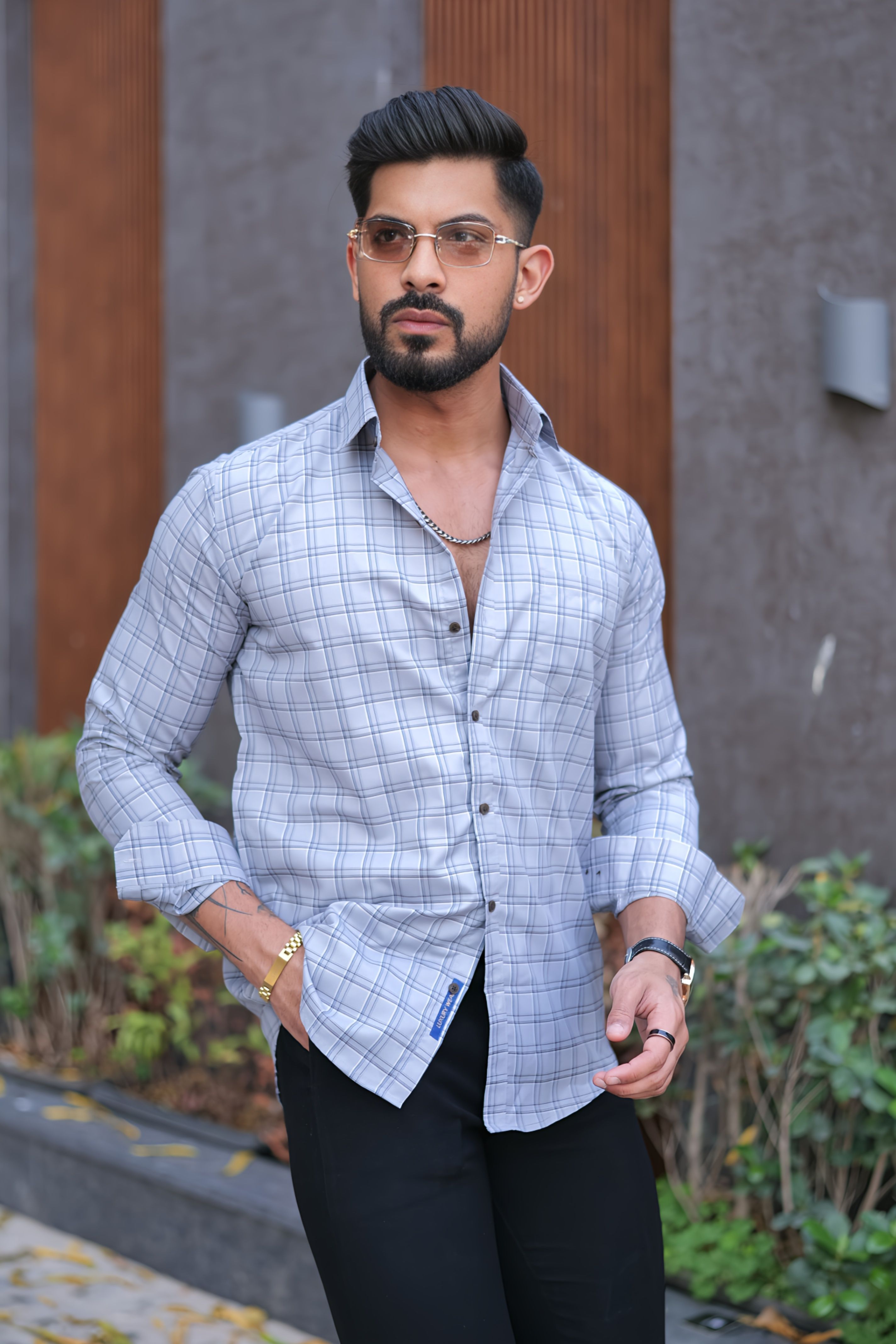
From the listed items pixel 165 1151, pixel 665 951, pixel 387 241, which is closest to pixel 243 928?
pixel 665 951

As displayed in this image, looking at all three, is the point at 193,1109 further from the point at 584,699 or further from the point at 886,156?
the point at 886,156

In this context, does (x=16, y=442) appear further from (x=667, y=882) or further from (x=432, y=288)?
(x=667, y=882)

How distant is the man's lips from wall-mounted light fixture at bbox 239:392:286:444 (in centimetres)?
339

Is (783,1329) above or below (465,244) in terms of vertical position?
below

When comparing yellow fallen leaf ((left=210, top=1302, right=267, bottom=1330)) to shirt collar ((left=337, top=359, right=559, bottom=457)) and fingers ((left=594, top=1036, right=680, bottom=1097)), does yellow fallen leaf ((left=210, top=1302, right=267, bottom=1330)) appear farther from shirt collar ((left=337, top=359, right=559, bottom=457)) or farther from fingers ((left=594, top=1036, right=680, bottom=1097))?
shirt collar ((left=337, top=359, right=559, bottom=457))

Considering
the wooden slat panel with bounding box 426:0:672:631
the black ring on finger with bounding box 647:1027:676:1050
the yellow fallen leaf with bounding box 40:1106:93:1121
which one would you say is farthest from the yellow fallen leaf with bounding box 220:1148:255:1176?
the black ring on finger with bounding box 647:1027:676:1050

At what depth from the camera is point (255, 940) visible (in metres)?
1.93

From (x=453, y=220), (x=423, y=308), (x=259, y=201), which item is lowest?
(x=423, y=308)

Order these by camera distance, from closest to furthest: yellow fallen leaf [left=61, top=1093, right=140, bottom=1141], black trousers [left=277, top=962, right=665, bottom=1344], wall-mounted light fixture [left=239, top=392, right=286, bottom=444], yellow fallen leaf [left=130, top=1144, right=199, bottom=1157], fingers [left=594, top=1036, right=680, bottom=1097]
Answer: fingers [left=594, top=1036, right=680, bottom=1097] < black trousers [left=277, top=962, right=665, bottom=1344] < yellow fallen leaf [left=130, top=1144, right=199, bottom=1157] < yellow fallen leaf [left=61, top=1093, right=140, bottom=1141] < wall-mounted light fixture [left=239, top=392, right=286, bottom=444]

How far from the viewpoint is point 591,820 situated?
7.32ft

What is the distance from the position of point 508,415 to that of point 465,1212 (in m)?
1.19

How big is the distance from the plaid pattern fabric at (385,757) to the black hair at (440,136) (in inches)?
12.6

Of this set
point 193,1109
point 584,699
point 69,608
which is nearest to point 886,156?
point 584,699

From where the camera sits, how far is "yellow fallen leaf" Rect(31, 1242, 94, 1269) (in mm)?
4082
